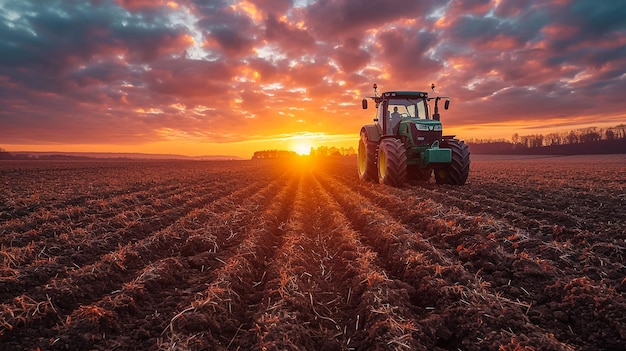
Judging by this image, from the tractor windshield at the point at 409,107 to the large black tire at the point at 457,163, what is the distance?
1977 millimetres

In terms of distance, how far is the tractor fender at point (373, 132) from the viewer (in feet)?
44.6

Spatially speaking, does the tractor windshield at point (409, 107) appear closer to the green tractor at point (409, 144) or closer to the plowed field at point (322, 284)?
the green tractor at point (409, 144)

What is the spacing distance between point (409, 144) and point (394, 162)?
1.14m

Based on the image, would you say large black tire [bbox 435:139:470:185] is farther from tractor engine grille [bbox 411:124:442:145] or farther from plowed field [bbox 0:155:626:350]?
plowed field [bbox 0:155:626:350]

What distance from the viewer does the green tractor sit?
1128 cm

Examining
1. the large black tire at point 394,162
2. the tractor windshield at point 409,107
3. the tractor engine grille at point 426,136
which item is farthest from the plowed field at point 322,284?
the tractor windshield at point 409,107

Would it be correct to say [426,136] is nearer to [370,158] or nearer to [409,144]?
[409,144]

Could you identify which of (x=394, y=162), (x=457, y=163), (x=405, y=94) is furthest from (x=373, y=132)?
(x=457, y=163)

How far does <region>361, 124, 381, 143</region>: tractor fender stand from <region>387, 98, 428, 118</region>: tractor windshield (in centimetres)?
89

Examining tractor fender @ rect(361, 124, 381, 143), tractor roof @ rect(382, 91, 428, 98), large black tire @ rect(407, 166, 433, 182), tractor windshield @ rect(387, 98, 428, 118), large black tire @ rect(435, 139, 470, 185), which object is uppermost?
tractor roof @ rect(382, 91, 428, 98)

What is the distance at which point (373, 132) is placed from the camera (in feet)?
45.3

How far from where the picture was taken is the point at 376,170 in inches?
550

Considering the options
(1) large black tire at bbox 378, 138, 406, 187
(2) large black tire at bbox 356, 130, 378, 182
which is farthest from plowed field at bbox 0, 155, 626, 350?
(2) large black tire at bbox 356, 130, 378, 182

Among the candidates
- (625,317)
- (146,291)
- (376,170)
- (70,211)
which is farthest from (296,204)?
(625,317)
